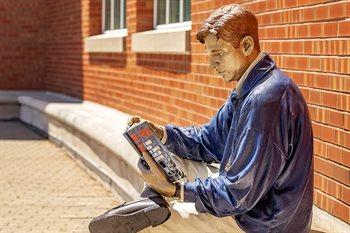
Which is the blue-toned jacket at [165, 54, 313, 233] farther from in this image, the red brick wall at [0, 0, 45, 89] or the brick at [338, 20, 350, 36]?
the red brick wall at [0, 0, 45, 89]

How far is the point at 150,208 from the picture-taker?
373 cm

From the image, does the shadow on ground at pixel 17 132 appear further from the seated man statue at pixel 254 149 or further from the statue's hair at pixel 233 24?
the statue's hair at pixel 233 24

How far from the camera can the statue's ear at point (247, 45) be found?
3.39 metres

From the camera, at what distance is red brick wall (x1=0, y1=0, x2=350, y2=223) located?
4.57 meters

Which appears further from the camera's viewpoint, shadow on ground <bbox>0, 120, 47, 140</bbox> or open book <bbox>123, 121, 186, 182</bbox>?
shadow on ground <bbox>0, 120, 47, 140</bbox>

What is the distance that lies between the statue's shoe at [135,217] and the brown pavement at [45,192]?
3158 millimetres

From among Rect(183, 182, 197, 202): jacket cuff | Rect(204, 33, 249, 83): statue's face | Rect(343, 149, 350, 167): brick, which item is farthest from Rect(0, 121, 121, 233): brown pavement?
Rect(204, 33, 249, 83): statue's face

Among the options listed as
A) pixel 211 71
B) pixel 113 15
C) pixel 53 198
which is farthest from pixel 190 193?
Result: pixel 113 15

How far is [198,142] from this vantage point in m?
4.12

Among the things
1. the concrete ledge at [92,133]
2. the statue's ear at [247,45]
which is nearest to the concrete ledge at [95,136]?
the concrete ledge at [92,133]

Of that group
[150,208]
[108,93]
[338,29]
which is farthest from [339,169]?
[108,93]

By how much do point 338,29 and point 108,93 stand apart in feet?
24.3

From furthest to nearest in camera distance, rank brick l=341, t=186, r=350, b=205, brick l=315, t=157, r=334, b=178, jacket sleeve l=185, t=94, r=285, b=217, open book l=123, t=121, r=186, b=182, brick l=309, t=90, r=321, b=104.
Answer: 1. brick l=309, t=90, r=321, b=104
2. brick l=315, t=157, r=334, b=178
3. brick l=341, t=186, r=350, b=205
4. open book l=123, t=121, r=186, b=182
5. jacket sleeve l=185, t=94, r=285, b=217

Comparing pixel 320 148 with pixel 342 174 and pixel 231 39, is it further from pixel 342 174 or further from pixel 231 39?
pixel 231 39
